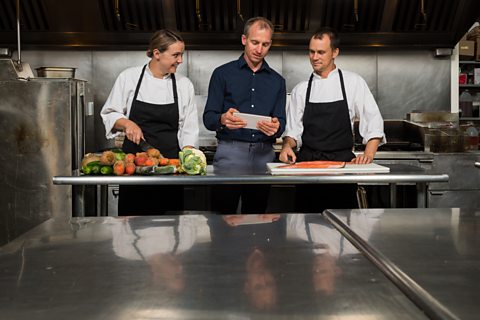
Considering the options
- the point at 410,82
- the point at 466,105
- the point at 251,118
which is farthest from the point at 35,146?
the point at 466,105

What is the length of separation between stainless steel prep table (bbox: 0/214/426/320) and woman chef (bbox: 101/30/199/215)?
2111 millimetres

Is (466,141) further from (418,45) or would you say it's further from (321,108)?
(321,108)

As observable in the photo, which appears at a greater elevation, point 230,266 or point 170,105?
point 170,105

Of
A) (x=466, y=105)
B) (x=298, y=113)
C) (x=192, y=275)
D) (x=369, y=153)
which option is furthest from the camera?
(x=466, y=105)

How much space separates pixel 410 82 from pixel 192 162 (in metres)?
3.54

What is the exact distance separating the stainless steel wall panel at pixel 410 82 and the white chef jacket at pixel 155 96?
9.02ft

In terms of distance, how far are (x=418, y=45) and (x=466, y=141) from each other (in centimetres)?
123

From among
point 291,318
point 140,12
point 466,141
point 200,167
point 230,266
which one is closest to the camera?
point 291,318

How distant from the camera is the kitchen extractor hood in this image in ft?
18.6

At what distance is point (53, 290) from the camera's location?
1087mm

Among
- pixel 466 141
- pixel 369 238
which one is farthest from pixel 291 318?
pixel 466 141

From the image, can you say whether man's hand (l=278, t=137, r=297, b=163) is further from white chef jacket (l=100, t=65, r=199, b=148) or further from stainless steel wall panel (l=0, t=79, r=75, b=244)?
stainless steel wall panel (l=0, t=79, r=75, b=244)

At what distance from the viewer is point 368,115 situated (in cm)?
394

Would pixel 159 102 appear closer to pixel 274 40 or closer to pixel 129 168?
pixel 129 168
